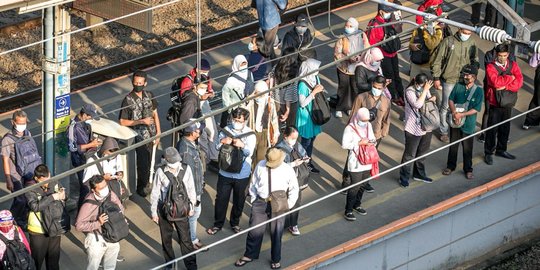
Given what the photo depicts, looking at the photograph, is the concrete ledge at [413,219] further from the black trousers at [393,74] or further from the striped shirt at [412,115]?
the black trousers at [393,74]

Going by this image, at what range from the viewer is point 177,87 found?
66.0 ft

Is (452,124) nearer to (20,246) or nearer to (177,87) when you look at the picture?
(177,87)

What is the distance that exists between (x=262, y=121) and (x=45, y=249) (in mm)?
3465

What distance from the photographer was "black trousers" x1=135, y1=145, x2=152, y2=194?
776 inches

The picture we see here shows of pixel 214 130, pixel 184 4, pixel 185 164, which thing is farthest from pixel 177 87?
pixel 184 4

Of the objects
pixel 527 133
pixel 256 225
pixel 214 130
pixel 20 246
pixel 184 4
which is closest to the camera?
pixel 20 246

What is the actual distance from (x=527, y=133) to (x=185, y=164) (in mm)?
6361

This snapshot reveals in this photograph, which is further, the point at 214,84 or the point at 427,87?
the point at 214,84

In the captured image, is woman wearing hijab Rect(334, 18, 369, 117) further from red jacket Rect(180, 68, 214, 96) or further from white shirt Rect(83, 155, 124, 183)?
white shirt Rect(83, 155, 124, 183)

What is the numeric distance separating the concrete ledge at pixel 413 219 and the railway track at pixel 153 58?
16.1 feet

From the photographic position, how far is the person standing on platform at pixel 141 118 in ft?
64.0

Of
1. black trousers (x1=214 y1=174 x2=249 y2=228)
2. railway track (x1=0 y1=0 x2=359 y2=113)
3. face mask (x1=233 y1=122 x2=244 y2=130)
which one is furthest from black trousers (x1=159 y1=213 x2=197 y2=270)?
railway track (x1=0 y1=0 x2=359 y2=113)

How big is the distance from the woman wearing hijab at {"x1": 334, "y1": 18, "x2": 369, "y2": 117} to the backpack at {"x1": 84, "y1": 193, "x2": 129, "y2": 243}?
4899mm

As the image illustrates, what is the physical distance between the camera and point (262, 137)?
19.6 meters
